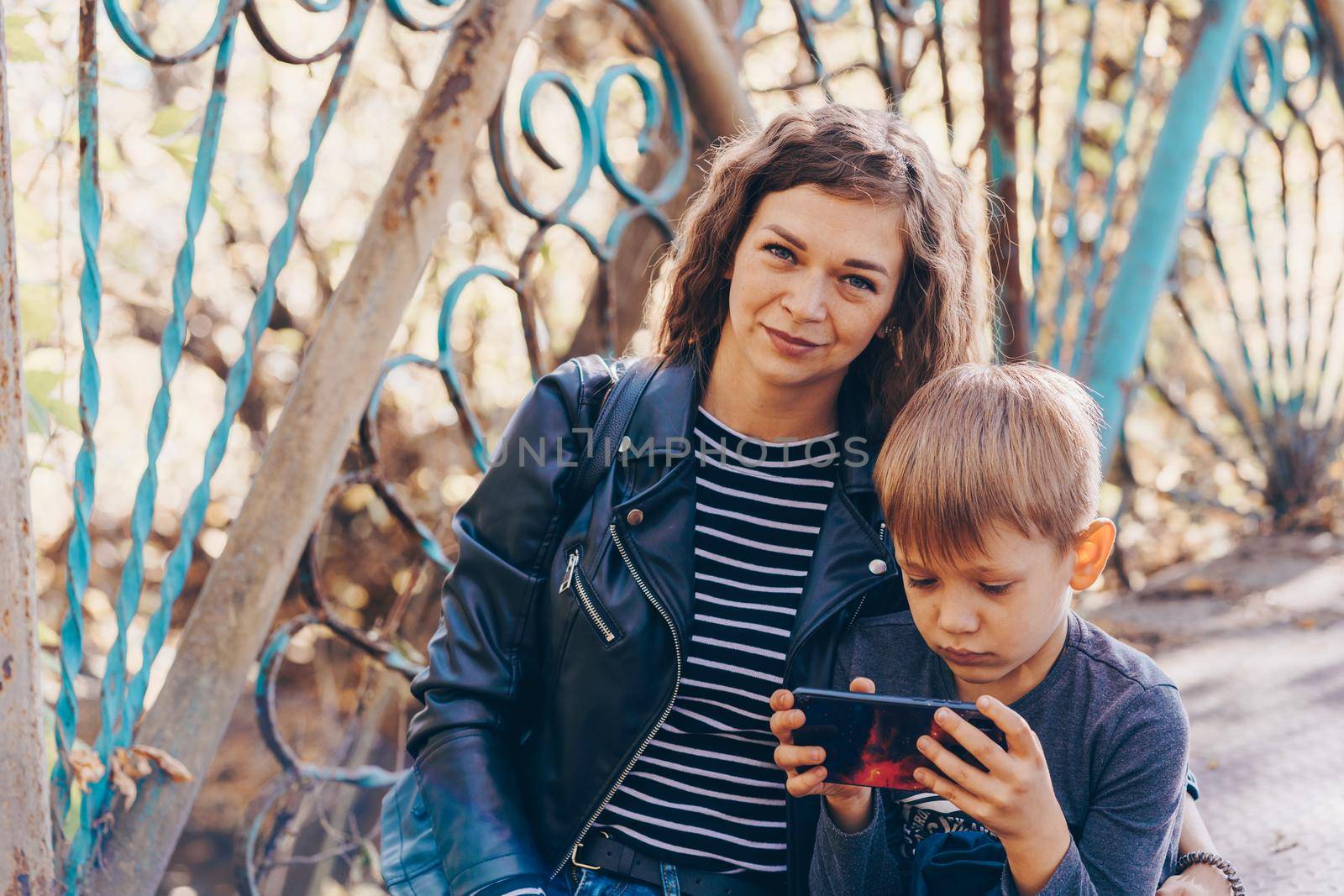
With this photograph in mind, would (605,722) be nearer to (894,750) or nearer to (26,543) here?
(894,750)

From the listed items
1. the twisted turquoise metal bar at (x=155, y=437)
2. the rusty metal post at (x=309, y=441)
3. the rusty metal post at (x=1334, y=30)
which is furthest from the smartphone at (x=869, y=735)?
the rusty metal post at (x=1334, y=30)

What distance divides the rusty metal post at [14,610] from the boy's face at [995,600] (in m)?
1.12

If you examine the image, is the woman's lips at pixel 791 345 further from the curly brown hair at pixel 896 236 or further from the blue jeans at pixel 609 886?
the blue jeans at pixel 609 886

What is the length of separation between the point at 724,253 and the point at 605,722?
77 cm

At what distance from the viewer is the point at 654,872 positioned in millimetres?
1747

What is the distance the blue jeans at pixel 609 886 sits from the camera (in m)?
1.73

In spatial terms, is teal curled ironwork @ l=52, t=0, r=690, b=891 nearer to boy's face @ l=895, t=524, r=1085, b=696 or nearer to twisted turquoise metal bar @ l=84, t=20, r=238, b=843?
twisted turquoise metal bar @ l=84, t=20, r=238, b=843

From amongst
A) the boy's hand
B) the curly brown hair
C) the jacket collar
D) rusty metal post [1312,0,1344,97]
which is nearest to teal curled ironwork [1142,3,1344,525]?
rusty metal post [1312,0,1344,97]

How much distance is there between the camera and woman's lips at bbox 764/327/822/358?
5.80 feet

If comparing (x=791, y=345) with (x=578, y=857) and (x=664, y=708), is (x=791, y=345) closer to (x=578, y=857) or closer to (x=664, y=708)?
(x=664, y=708)

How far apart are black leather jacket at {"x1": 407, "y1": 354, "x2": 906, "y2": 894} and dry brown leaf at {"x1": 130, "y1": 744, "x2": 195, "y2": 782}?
34cm

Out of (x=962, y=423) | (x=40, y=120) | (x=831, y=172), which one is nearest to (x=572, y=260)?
A: (x=40, y=120)

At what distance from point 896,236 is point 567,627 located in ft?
2.52

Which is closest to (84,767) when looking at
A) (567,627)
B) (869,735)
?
(567,627)
